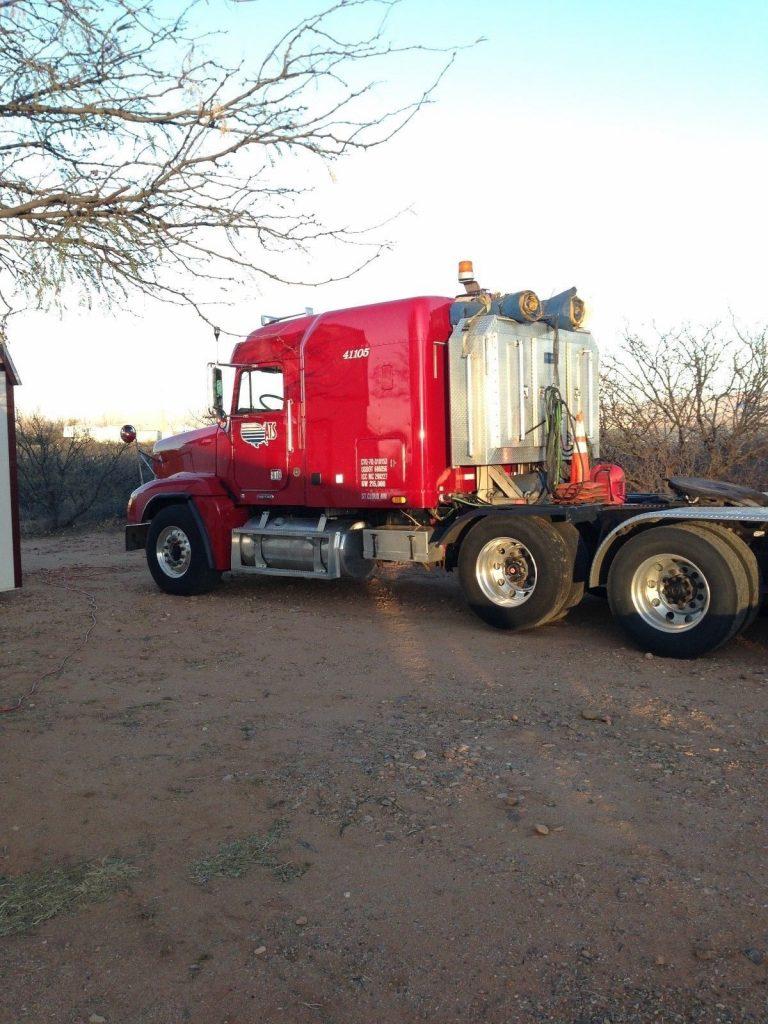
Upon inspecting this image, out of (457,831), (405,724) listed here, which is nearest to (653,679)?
(405,724)

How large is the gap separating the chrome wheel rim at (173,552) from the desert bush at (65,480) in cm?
1202

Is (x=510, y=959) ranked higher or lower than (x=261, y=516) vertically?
lower

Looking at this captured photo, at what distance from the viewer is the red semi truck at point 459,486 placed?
7805 mm

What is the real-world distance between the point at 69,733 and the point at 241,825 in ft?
6.64

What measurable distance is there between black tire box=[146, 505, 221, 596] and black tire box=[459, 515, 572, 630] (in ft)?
12.7

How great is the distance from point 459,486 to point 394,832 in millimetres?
5776

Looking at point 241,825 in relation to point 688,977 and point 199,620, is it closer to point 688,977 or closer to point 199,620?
point 688,977

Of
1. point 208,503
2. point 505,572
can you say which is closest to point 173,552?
point 208,503

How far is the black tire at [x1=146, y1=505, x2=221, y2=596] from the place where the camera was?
11523 mm

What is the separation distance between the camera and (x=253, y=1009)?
3.00 meters

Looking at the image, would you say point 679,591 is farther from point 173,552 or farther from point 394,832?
point 173,552

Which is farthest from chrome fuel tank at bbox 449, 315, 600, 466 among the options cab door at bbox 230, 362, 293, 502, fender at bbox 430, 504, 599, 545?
cab door at bbox 230, 362, 293, 502

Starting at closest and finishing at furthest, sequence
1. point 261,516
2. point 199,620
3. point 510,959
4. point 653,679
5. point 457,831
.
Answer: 1. point 510,959
2. point 457,831
3. point 653,679
4. point 199,620
5. point 261,516

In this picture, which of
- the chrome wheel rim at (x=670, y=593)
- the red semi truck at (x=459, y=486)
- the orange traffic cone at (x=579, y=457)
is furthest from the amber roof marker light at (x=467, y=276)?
the chrome wheel rim at (x=670, y=593)
